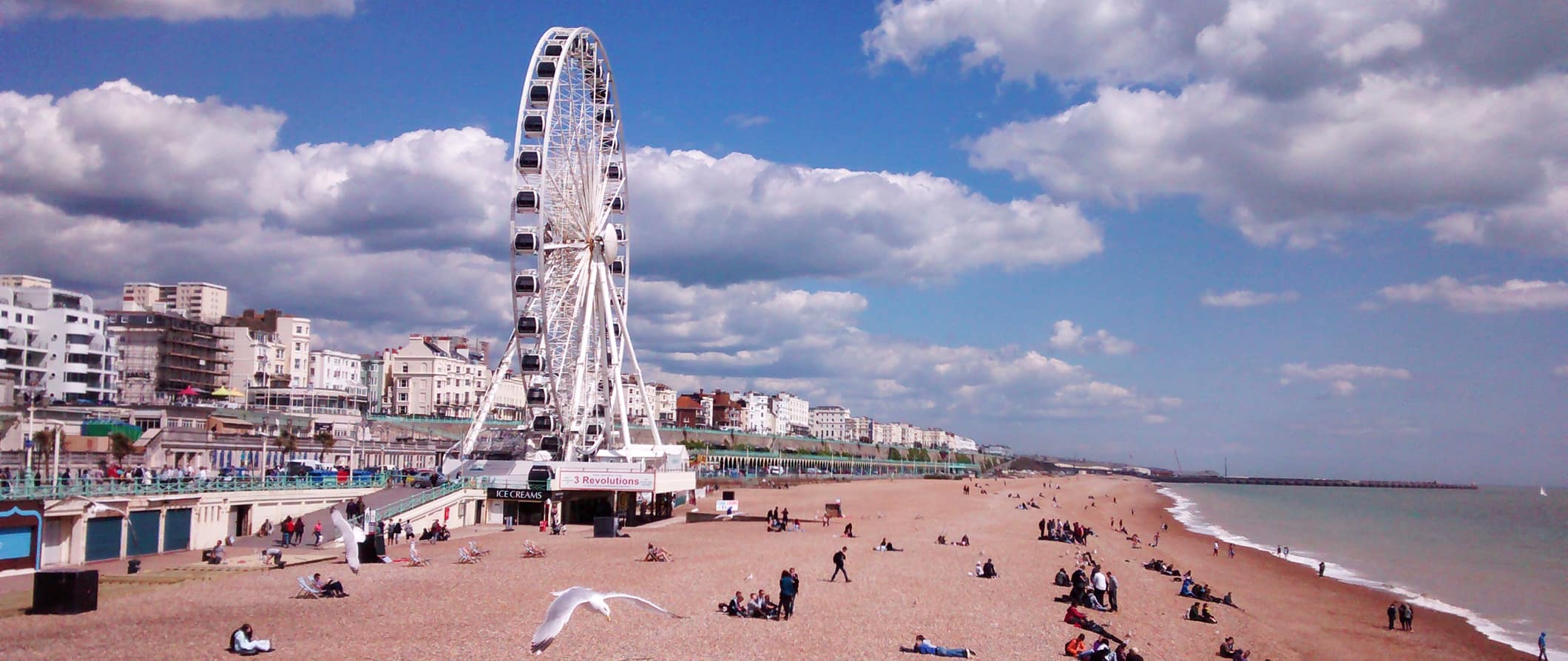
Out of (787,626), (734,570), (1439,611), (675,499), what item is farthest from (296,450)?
(1439,611)

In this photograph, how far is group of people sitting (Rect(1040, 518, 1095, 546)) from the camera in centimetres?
3656

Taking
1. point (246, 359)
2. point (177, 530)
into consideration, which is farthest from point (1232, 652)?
point (246, 359)

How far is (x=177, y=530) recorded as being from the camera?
2600 cm

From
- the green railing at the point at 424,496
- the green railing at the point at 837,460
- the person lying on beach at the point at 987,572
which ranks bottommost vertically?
the green railing at the point at 837,460

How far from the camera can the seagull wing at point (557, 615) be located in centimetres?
1092

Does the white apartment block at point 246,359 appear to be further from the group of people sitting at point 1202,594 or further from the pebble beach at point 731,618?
the group of people sitting at point 1202,594

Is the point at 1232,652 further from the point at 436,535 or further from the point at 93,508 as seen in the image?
the point at 93,508

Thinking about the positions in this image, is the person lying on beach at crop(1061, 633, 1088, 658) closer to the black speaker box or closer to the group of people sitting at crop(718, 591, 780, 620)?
the group of people sitting at crop(718, 591, 780, 620)

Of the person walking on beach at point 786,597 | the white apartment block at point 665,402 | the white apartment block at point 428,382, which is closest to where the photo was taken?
the person walking on beach at point 786,597

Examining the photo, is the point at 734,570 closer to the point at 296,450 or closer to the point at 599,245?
the point at 599,245

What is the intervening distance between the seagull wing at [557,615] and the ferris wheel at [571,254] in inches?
1060

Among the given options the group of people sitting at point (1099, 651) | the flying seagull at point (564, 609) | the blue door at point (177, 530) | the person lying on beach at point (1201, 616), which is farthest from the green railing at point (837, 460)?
the flying seagull at point (564, 609)

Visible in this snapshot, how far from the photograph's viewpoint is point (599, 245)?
137 ft

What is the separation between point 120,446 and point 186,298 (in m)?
91.8
